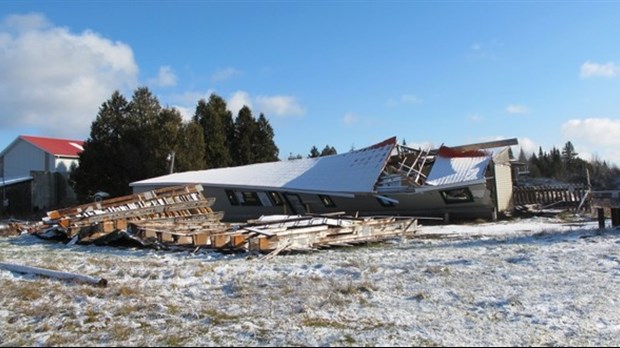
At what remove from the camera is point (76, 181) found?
40.1 metres

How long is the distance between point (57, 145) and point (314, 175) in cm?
3154

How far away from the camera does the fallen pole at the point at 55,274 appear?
29.8 feet

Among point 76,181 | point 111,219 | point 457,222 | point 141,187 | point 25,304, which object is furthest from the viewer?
point 76,181

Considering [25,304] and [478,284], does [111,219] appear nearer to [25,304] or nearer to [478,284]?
[25,304]

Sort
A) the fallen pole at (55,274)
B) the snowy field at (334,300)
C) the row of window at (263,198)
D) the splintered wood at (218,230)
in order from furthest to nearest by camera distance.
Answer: the row of window at (263,198) < the splintered wood at (218,230) < the fallen pole at (55,274) < the snowy field at (334,300)

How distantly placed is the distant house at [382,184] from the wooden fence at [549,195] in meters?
1.62

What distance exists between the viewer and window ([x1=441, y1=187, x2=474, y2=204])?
26.0 meters

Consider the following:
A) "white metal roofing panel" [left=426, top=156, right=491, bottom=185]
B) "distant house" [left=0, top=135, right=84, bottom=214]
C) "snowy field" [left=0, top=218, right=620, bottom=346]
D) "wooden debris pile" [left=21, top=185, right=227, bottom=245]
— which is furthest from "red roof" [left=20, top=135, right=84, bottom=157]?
"snowy field" [left=0, top=218, right=620, bottom=346]

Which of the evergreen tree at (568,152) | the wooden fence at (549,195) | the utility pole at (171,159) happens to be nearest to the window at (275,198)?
the utility pole at (171,159)

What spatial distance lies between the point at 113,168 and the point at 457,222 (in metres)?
27.0

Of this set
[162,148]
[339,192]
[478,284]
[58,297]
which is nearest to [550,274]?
[478,284]

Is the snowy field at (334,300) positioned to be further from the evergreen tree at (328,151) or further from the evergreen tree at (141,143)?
the evergreen tree at (328,151)

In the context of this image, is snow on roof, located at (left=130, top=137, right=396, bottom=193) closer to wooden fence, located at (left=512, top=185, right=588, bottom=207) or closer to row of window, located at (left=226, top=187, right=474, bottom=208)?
row of window, located at (left=226, top=187, right=474, bottom=208)

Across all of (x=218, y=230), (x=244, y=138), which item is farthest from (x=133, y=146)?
(x=218, y=230)
